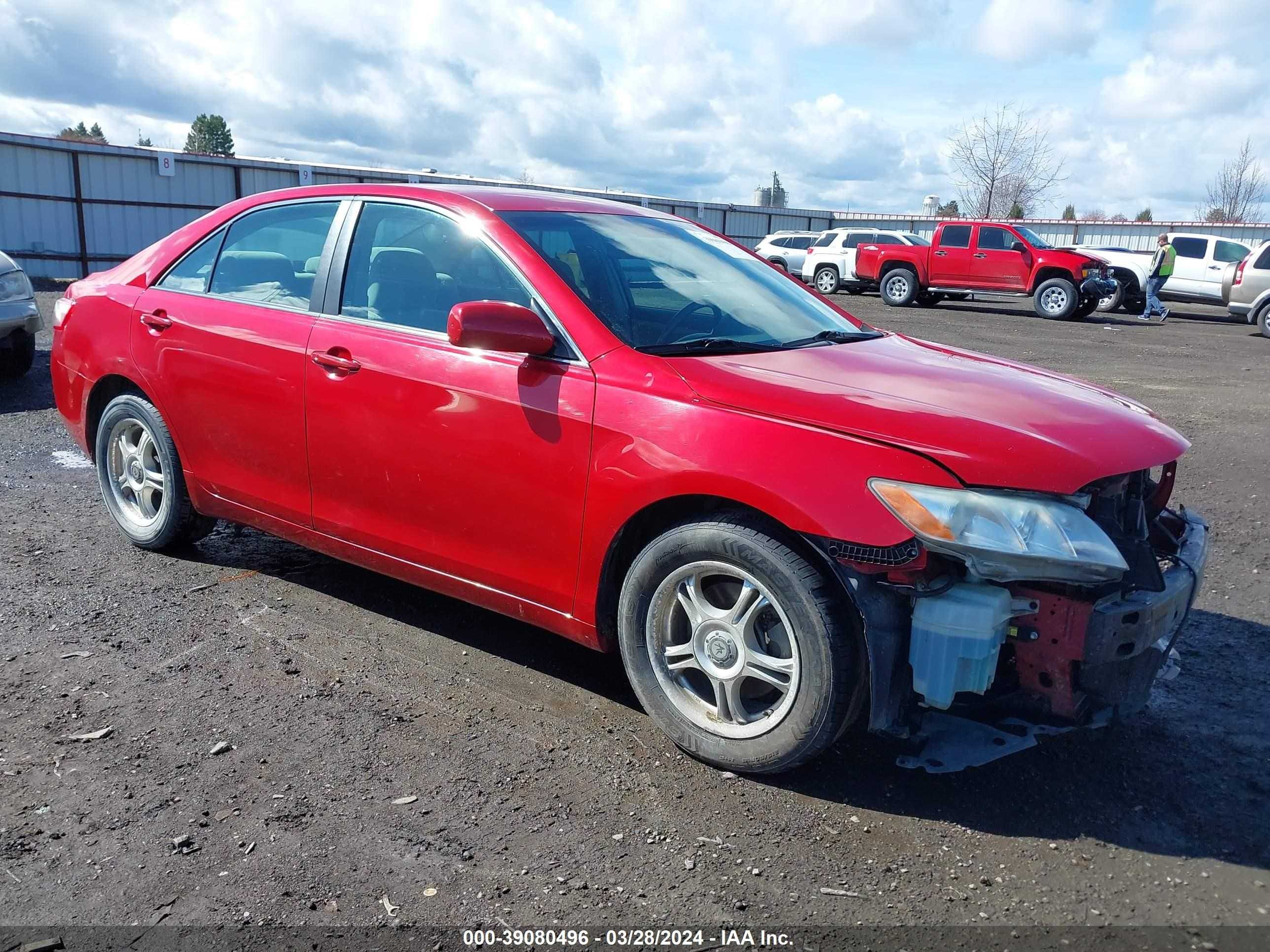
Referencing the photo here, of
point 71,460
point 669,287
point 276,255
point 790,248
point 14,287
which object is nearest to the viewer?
point 669,287

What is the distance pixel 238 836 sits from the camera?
273 centimetres

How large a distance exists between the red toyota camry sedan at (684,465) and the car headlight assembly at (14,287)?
5.18 metres

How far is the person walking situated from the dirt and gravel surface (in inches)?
796

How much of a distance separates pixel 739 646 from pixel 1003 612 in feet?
2.42

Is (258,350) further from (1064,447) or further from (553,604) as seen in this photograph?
(1064,447)

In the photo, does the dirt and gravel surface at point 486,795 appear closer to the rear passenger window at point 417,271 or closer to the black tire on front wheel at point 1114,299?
the rear passenger window at point 417,271

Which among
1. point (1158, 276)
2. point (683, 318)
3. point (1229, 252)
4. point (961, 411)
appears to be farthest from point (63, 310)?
point (1229, 252)

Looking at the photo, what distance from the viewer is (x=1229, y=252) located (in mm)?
23344

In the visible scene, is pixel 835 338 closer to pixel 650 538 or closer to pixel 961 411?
pixel 961 411

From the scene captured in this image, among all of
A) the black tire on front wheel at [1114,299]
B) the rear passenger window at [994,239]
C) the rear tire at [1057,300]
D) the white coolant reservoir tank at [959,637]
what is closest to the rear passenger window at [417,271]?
the white coolant reservoir tank at [959,637]

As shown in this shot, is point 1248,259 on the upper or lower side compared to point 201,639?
upper

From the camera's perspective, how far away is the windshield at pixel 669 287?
3.52 meters

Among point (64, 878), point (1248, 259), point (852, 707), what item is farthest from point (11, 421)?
point (1248, 259)

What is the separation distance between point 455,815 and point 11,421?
6.65 m
